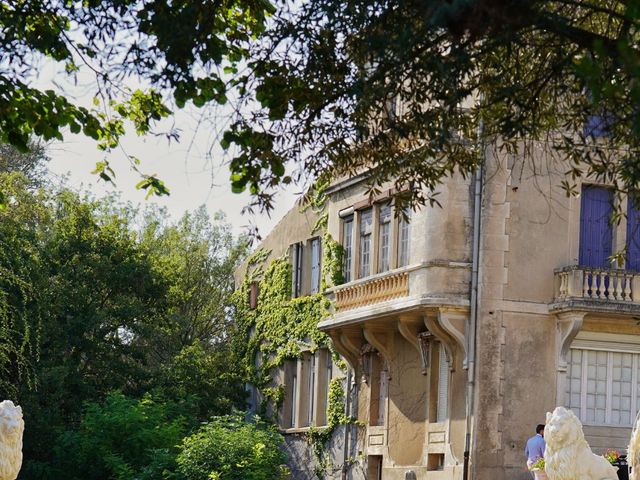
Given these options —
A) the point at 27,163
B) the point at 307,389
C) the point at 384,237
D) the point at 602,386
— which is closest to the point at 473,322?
the point at 602,386

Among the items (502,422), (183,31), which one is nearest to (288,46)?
(183,31)

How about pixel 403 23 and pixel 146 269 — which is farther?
pixel 146 269

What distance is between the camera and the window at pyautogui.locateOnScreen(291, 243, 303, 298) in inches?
1657

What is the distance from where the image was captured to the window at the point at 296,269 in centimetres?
4209

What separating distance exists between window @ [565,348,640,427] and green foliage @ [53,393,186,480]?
31.1 ft

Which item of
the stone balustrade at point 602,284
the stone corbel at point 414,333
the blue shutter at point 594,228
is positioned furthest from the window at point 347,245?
the stone balustrade at point 602,284

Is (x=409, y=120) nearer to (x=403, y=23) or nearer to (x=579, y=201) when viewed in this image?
(x=403, y=23)

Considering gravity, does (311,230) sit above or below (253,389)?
above

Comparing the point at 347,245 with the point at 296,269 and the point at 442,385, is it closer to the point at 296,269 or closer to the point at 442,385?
the point at 296,269

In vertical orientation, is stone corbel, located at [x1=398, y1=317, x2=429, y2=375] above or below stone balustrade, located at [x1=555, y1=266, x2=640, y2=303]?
below

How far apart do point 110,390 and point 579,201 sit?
15907 mm

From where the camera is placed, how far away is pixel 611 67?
12.2 m

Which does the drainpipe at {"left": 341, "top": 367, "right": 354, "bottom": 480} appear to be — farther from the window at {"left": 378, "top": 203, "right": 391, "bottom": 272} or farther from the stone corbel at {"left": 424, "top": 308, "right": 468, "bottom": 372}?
the stone corbel at {"left": 424, "top": 308, "right": 468, "bottom": 372}

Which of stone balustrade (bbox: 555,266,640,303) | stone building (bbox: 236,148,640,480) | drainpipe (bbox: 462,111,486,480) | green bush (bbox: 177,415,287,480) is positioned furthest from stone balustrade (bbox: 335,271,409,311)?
green bush (bbox: 177,415,287,480)
